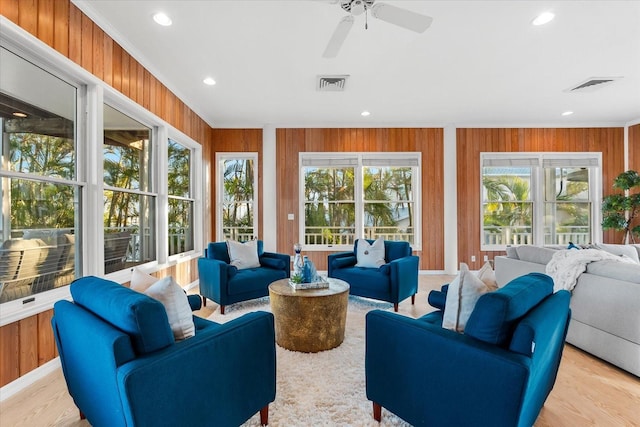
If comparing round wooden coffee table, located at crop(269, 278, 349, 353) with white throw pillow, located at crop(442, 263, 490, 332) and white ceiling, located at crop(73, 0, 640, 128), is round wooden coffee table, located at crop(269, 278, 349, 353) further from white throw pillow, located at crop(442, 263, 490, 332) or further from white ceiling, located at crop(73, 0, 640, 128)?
white ceiling, located at crop(73, 0, 640, 128)

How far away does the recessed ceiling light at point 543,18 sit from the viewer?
241 cm

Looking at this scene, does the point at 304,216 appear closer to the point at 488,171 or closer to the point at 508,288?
the point at 488,171

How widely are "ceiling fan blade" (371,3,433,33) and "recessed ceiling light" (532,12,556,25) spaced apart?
4.05ft

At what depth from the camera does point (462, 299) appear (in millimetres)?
1428

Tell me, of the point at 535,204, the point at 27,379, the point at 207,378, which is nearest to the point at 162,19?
the point at 207,378

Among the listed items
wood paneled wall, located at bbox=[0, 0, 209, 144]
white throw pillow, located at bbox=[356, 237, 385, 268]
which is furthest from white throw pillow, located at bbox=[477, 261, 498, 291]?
wood paneled wall, located at bbox=[0, 0, 209, 144]

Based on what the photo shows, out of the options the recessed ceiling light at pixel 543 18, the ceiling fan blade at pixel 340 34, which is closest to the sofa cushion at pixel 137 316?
the ceiling fan blade at pixel 340 34

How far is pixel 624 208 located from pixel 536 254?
3436mm

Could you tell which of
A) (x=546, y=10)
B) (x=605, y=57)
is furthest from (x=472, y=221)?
(x=546, y=10)

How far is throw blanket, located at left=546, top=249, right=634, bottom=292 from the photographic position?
8.12 feet

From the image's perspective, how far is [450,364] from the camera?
49.3 inches

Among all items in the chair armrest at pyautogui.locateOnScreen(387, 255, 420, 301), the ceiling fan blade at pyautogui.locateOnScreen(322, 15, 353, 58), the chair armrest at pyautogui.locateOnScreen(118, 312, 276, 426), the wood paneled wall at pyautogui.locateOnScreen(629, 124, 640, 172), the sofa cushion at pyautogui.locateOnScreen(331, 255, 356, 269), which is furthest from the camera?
the wood paneled wall at pyautogui.locateOnScreen(629, 124, 640, 172)

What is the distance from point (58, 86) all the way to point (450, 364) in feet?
10.8

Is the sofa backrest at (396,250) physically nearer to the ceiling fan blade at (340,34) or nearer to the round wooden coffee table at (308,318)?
the round wooden coffee table at (308,318)
